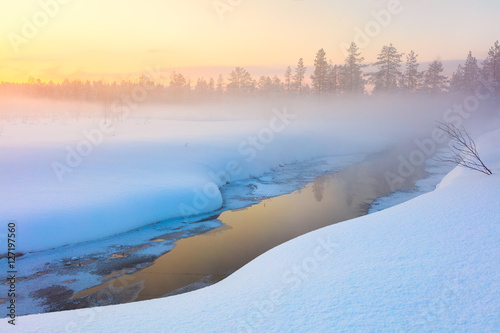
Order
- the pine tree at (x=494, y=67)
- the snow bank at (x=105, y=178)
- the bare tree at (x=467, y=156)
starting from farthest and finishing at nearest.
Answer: the pine tree at (x=494, y=67)
the snow bank at (x=105, y=178)
the bare tree at (x=467, y=156)

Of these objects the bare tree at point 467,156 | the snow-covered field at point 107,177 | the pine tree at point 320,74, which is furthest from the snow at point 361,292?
the pine tree at point 320,74

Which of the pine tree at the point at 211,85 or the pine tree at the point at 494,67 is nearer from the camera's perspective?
the pine tree at the point at 494,67

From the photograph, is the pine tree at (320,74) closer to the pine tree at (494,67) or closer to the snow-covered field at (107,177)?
the pine tree at (494,67)

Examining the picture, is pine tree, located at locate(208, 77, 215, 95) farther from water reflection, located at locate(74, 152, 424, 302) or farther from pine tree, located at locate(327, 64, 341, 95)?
water reflection, located at locate(74, 152, 424, 302)

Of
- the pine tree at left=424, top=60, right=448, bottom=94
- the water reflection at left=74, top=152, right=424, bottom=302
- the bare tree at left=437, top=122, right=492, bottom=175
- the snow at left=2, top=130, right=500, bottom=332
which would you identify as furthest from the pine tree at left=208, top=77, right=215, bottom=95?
the snow at left=2, top=130, right=500, bottom=332

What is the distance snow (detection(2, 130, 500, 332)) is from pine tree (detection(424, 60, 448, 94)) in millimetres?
67255

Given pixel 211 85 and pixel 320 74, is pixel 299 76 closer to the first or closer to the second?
pixel 320 74

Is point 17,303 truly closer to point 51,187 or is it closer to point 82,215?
point 82,215

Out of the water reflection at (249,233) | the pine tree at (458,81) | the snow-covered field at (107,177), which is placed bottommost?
the water reflection at (249,233)

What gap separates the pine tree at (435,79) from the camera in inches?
2463

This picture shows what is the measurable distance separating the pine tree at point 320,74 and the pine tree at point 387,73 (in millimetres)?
9106

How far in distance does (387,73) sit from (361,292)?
60.5 meters

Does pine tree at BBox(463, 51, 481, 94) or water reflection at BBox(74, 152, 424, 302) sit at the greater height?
pine tree at BBox(463, 51, 481, 94)

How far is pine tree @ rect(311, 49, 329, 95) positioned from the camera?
54719mm
